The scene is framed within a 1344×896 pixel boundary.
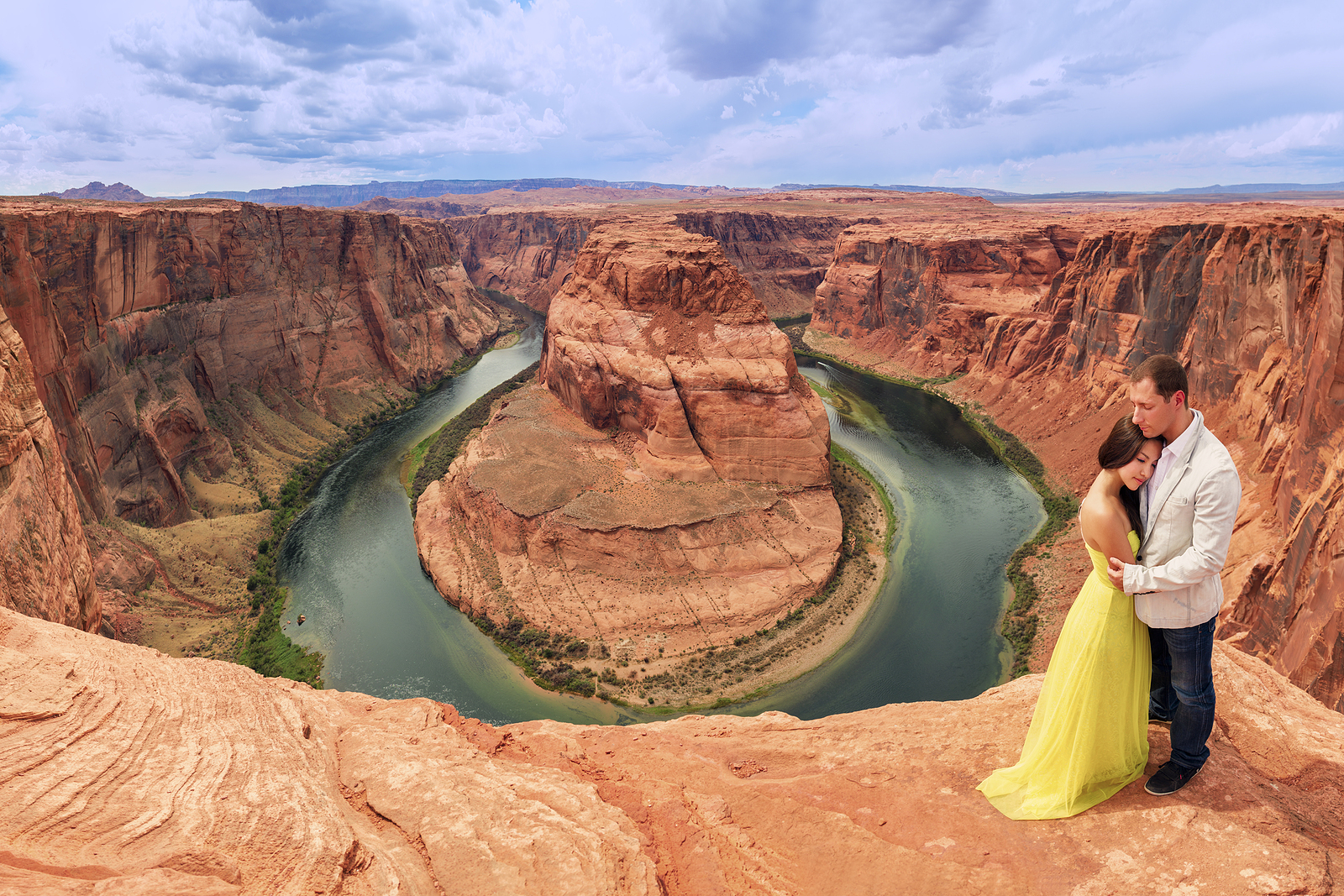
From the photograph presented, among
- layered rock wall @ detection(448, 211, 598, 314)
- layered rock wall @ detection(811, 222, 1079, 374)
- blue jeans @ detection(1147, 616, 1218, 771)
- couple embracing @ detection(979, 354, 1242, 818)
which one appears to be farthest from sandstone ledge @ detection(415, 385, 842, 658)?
layered rock wall @ detection(448, 211, 598, 314)

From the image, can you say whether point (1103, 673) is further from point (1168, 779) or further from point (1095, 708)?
point (1168, 779)

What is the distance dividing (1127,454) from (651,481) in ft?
104

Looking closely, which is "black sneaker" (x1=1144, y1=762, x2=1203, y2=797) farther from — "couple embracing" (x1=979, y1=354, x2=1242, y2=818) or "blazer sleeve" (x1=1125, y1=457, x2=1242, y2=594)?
"blazer sleeve" (x1=1125, y1=457, x2=1242, y2=594)

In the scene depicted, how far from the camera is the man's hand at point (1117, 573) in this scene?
231 inches

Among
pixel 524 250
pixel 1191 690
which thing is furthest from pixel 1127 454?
pixel 524 250

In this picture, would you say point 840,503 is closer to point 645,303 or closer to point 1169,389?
point 645,303

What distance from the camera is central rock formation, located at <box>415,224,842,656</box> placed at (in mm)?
31625

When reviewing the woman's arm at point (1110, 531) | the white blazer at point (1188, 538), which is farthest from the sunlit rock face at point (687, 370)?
the white blazer at point (1188, 538)

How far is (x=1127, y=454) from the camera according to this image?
603 centimetres

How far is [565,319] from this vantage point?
162 feet

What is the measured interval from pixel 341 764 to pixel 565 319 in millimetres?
43576

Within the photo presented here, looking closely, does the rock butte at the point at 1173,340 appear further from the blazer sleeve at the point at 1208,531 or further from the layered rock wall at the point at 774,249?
the layered rock wall at the point at 774,249

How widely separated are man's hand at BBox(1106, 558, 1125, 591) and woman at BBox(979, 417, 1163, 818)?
0.10m

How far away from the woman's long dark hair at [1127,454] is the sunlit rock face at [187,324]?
3812 cm
